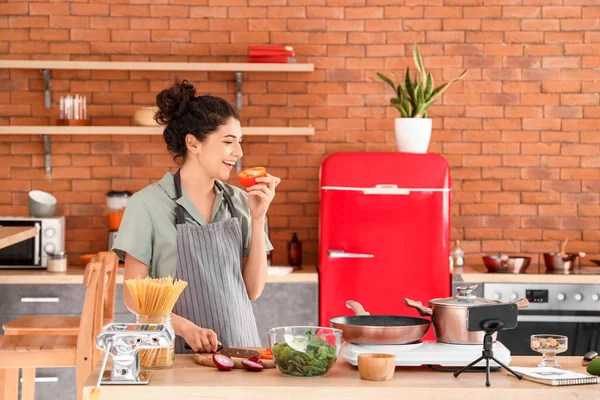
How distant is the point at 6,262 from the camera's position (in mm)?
5219

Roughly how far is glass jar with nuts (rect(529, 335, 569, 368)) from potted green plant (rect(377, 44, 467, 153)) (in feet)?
8.96

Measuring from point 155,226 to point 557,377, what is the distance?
4.66 ft

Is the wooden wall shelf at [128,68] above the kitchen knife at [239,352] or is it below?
above

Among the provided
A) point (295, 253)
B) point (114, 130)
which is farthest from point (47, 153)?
point (295, 253)

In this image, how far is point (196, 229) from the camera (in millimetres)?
3035

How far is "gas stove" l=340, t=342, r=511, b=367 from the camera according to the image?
2404 mm

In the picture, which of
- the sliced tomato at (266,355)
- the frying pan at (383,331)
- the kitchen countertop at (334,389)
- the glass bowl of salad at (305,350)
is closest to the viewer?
the kitchen countertop at (334,389)

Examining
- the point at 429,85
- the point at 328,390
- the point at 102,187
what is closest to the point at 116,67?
the point at 102,187

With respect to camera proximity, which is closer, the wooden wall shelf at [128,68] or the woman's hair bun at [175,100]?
the woman's hair bun at [175,100]

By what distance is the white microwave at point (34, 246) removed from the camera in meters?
5.21

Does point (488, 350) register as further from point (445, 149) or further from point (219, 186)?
point (445, 149)

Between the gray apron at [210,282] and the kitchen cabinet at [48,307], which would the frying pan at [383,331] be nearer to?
the gray apron at [210,282]

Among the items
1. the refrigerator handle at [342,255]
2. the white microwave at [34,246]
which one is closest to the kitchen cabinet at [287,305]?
the refrigerator handle at [342,255]

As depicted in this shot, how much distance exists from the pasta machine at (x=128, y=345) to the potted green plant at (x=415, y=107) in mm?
3099
